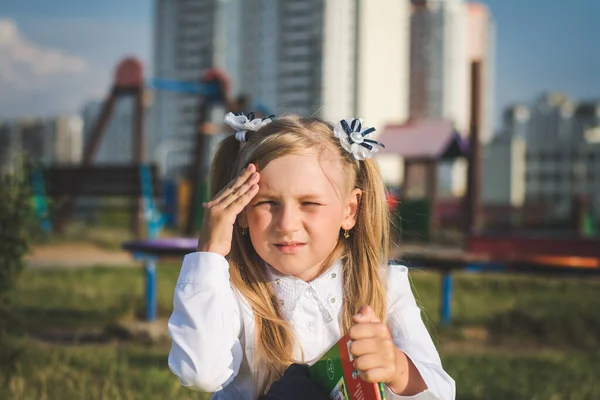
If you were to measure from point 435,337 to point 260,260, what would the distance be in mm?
2635

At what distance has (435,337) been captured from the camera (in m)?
4.30

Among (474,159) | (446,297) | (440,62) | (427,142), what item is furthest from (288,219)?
(440,62)

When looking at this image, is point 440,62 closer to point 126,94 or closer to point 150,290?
point 126,94

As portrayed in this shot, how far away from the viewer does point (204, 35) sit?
6250 cm

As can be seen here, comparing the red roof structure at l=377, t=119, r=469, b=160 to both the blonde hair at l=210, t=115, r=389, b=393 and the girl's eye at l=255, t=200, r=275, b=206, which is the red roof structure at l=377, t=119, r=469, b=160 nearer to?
the blonde hair at l=210, t=115, r=389, b=393

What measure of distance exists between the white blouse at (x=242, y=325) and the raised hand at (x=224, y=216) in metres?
0.03

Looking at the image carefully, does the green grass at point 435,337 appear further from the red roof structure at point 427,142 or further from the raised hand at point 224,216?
the red roof structure at point 427,142

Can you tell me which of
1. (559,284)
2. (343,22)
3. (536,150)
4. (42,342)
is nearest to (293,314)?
(42,342)

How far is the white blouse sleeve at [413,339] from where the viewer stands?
1677 millimetres

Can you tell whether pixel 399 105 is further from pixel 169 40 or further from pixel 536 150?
pixel 169 40

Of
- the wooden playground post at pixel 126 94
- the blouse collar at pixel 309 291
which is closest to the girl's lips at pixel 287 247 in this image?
the blouse collar at pixel 309 291

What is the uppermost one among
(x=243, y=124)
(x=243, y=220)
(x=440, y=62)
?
(x=440, y=62)

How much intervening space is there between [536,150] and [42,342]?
2287 inches

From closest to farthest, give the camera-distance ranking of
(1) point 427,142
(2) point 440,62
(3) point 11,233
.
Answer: (3) point 11,233 < (1) point 427,142 < (2) point 440,62
